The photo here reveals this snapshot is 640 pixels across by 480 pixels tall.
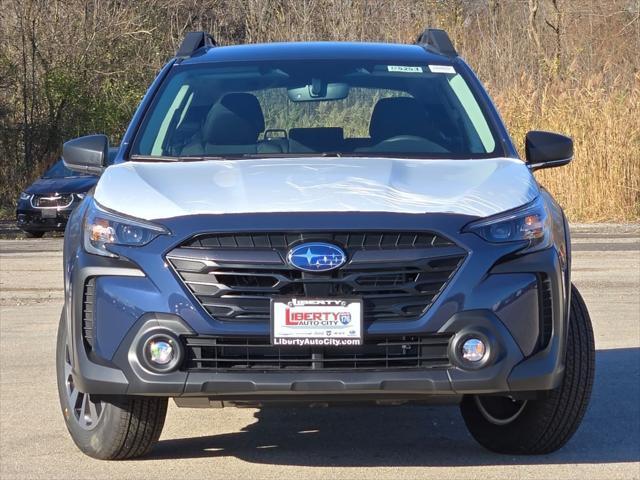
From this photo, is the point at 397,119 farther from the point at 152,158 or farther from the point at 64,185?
the point at 64,185

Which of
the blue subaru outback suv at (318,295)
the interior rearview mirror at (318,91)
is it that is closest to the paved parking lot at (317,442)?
the blue subaru outback suv at (318,295)

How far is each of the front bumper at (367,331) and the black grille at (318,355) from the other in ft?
0.12

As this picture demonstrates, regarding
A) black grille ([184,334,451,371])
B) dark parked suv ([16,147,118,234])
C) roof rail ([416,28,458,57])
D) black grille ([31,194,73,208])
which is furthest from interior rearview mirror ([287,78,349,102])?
black grille ([31,194,73,208])

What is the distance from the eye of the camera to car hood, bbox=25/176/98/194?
2148cm

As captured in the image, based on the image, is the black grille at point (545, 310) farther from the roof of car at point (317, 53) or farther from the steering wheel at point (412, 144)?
the roof of car at point (317, 53)

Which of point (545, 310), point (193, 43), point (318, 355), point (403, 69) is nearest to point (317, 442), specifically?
point (318, 355)

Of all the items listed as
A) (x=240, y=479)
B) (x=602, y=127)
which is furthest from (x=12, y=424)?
(x=602, y=127)

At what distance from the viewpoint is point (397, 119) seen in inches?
257

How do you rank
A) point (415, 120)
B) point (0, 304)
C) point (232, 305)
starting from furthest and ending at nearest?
point (0, 304)
point (415, 120)
point (232, 305)

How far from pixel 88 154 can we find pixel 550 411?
2.37 m

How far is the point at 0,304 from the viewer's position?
38.9ft

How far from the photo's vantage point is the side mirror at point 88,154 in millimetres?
6312

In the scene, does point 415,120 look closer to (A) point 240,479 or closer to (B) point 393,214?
(B) point 393,214

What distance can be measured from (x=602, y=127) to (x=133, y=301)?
1790cm
